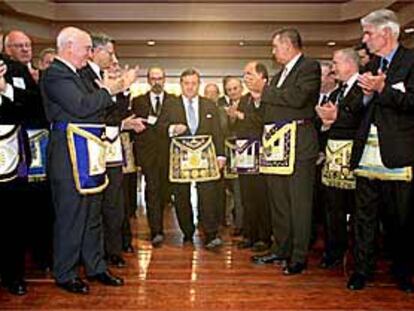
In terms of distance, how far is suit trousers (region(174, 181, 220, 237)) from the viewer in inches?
196

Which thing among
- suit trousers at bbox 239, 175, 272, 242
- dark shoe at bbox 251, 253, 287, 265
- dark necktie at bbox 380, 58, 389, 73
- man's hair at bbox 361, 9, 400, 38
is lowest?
dark shoe at bbox 251, 253, 287, 265

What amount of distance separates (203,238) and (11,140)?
2.34m

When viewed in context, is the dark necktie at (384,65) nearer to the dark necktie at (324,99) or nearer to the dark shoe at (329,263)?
the dark necktie at (324,99)

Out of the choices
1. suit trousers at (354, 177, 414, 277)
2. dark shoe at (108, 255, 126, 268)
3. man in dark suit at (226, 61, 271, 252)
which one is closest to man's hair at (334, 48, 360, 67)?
suit trousers at (354, 177, 414, 277)

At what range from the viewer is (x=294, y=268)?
4.02m

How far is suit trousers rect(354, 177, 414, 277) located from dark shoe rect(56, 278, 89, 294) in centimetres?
155

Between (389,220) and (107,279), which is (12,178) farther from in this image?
(389,220)

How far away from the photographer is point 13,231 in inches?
138

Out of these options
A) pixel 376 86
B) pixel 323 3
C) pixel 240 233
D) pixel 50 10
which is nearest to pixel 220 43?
pixel 323 3

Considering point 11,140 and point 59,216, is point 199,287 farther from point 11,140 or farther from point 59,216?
point 11,140

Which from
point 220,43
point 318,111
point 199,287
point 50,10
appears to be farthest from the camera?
point 220,43

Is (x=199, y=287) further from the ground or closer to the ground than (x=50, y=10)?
closer to the ground

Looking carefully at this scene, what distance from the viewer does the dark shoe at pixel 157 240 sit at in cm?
499

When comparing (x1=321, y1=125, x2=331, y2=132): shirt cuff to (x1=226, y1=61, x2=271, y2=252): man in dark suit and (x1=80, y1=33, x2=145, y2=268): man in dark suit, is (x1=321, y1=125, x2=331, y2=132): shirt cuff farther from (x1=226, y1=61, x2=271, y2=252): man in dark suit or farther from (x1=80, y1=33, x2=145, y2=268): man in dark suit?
(x1=80, y1=33, x2=145, y2=268): man in dark suit
